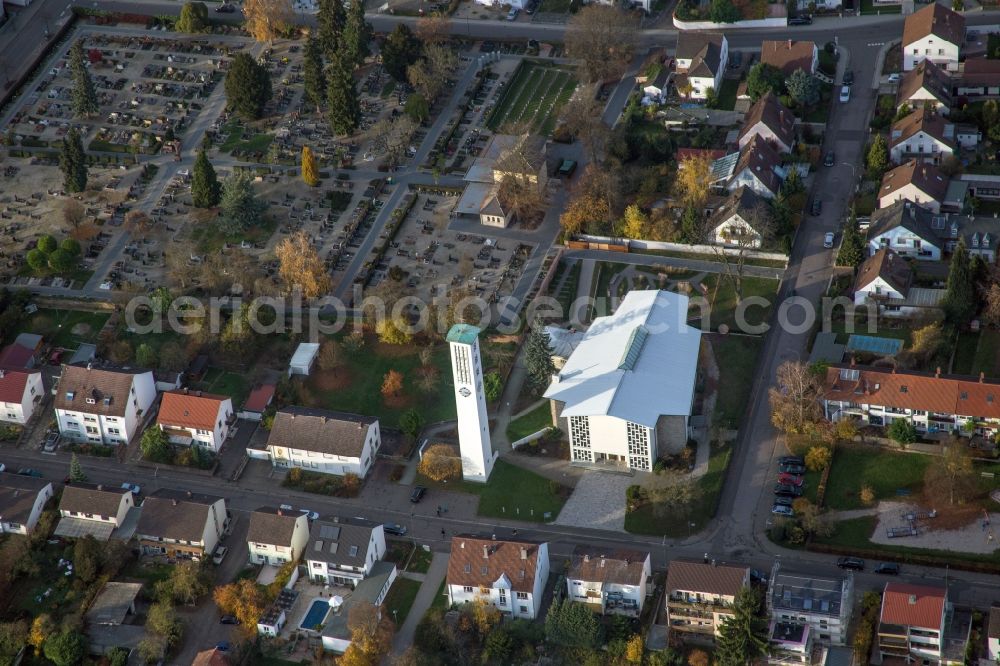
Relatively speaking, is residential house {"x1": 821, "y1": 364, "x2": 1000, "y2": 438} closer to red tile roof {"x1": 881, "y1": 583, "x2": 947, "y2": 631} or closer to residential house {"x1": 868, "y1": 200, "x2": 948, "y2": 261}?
residential house {"x1": 868, "y1": 200, "x2": 948, "y2": 261}

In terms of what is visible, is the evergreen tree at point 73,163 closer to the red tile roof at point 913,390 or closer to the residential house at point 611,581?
the residential house at point 611,581

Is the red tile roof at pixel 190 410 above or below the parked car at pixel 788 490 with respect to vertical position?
below

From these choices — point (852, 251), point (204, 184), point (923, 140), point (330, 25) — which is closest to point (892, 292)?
point (852, 251)

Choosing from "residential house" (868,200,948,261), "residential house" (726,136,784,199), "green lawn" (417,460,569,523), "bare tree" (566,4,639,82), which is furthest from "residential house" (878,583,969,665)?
"bare tree" (566,4,639,82)

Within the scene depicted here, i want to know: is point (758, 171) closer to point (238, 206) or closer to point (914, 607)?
point (238, 206)

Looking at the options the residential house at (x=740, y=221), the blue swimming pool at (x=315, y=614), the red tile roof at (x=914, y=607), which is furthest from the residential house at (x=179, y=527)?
the residential house at (x=740, y=221)
